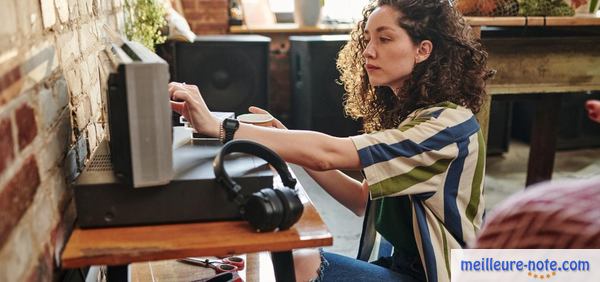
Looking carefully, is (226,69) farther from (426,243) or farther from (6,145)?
(6,145)

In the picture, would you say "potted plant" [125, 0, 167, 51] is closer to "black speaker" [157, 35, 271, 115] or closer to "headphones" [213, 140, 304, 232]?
"black speaker" [157, 35, 271, 115]

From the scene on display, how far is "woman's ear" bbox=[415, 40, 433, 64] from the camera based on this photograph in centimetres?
137

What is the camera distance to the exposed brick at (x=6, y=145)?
27.4 inches

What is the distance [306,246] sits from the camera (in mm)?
848

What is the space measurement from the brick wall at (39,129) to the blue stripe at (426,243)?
26.8 inches

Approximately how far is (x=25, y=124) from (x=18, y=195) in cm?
10

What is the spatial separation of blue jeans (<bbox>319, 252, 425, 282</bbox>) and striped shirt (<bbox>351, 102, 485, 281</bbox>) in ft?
0.14

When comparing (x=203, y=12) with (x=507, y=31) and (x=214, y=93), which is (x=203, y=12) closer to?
(x=214, y=93)

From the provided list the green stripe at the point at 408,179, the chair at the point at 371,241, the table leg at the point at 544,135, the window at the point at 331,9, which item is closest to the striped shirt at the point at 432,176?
the green stripe at the point at 408,179

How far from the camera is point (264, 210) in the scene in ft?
2.71

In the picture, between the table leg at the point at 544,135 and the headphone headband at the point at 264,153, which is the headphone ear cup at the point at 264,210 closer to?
the headphone headband at the point at 264,153

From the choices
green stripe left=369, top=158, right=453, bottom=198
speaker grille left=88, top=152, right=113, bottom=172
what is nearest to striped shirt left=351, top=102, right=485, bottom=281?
green stripe left=369, top=158, right=453, bottom=198

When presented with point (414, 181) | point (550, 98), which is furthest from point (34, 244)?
point (550, 98)

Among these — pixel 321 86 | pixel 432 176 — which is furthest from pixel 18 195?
pixel 321 86
